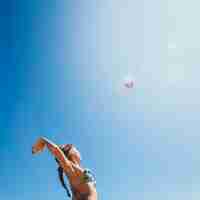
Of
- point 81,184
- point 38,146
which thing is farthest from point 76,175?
point 38,146

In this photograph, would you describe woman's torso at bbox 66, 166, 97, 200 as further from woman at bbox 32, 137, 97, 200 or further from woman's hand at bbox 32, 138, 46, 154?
woman's hand at bbox 32, 138, 46, 154

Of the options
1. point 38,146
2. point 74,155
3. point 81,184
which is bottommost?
point 81,184

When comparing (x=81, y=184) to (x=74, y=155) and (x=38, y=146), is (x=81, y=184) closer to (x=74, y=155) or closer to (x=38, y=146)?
(x=74, y=155)

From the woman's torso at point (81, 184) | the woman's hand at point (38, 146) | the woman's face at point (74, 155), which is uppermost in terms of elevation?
the woman's face at point (74, 155)

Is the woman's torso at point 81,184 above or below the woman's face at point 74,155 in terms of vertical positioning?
below

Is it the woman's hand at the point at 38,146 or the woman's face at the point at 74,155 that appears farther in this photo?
the woman's face at the point at 74,155

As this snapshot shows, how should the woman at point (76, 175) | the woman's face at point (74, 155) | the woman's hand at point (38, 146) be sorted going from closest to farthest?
the woman's hand at point (38, 146), the woman at point (76, 175), the woman's face at point (74, 155)

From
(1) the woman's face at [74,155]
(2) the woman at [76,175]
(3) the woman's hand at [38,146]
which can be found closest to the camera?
(3) the woman's hand at [38,146]

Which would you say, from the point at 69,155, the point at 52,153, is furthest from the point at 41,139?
the point at 69,155

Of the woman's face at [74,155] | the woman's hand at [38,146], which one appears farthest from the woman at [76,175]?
the woman's hand at [38,146]

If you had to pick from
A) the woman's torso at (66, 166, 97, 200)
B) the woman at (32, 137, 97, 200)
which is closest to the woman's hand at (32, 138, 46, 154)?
the woman at (32, 137, 97, 200)

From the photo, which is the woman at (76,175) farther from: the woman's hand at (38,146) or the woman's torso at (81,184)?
the woman's hand at (38,146)

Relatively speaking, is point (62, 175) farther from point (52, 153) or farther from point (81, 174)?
point (52, 153)

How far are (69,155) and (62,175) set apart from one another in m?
0.46
